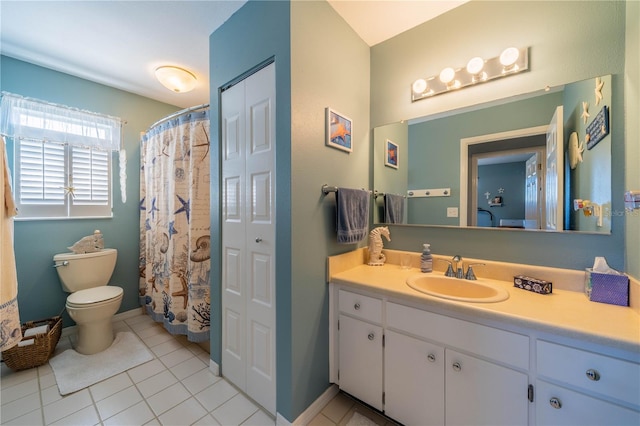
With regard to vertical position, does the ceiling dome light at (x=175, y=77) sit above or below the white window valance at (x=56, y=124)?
above

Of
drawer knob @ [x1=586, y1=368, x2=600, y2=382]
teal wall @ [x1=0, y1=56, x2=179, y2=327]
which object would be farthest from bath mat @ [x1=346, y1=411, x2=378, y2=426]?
teal wall @ [x1=0, y1=56, x2=179, y2=327]

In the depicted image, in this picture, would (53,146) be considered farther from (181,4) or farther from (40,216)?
(181,4)

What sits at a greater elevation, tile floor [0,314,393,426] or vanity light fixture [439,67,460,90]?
vanity light fixture [439,67,460,90]

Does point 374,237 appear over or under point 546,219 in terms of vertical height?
under

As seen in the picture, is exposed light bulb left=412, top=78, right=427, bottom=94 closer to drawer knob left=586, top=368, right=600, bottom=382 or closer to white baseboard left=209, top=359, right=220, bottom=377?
drawer knob left=586, top=368, right=600, bottom=382

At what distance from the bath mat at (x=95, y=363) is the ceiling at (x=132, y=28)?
2485 mm

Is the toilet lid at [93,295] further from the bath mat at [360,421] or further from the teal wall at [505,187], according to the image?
the teal wall at [505,187]

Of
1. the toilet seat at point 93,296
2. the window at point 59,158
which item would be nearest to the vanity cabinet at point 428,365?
the toilet seat at point 93,296

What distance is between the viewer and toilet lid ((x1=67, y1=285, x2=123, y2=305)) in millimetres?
1908

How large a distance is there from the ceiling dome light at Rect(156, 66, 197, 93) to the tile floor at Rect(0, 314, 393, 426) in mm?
2382

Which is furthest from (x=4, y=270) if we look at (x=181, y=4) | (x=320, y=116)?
(x=320, y=116)

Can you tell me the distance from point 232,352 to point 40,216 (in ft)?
7.09

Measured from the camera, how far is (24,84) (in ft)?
6.70

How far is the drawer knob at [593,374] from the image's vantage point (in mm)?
797
